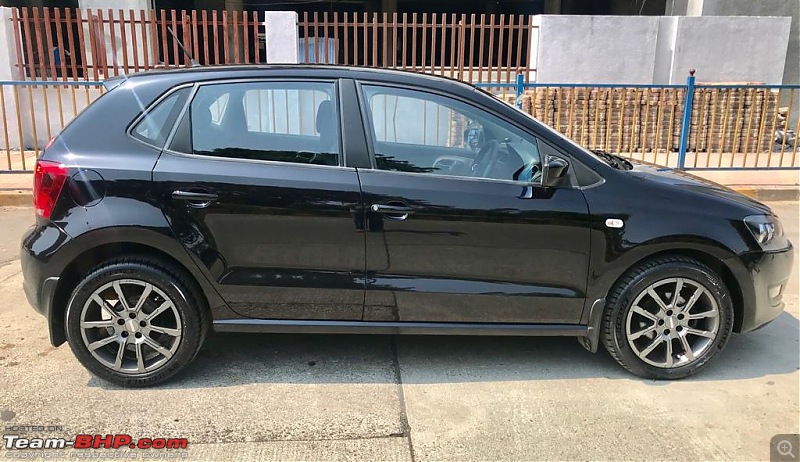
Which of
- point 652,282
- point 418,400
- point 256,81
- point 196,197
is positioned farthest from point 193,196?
point 652,282

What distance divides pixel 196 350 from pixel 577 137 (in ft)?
28.7

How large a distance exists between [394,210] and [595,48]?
9242mm

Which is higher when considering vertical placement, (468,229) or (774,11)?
(774,11)

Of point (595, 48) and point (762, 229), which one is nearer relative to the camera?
point (762, 229)

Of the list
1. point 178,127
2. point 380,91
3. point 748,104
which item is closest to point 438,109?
point 380,91

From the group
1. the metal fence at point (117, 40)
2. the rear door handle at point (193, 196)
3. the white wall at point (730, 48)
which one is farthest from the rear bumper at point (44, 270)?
the white wall at point (730, 48)

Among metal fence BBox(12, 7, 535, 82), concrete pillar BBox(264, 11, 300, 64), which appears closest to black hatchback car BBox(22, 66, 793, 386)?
metal fence BBox(12, 7, 535, 82)

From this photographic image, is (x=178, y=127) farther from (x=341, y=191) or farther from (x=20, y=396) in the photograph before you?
(x=20, y=396)

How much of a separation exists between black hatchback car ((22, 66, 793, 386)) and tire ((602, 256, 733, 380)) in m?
0.01

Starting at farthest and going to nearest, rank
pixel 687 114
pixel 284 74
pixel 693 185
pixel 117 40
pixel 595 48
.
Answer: pixel 595 48 → pixel 117 40 → pixel 687 114 → pixel 693 185 → pixel 284 74

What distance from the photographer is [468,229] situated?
3207 millimetres

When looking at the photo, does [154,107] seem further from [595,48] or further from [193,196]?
[595,48]

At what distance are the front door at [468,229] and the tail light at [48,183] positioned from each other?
1.56 meters

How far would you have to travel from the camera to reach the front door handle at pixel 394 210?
124 inches
